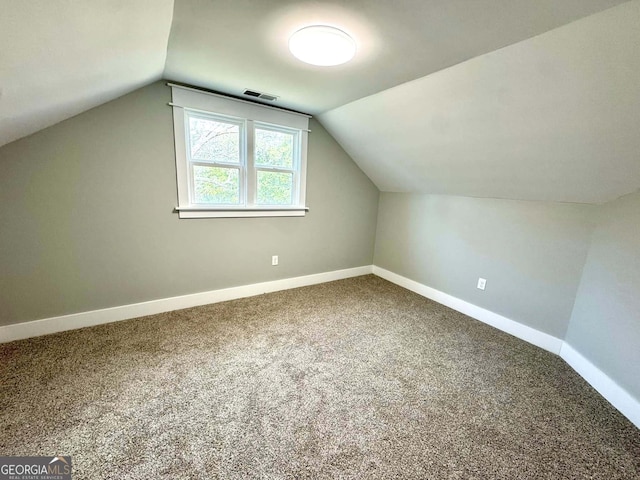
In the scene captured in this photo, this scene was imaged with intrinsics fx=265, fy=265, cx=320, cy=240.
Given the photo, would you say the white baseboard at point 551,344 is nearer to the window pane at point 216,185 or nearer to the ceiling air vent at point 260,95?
the window pane at point 216,185

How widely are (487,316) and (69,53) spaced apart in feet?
12.1

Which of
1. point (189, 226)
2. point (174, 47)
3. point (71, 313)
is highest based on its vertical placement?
point (174, 47)

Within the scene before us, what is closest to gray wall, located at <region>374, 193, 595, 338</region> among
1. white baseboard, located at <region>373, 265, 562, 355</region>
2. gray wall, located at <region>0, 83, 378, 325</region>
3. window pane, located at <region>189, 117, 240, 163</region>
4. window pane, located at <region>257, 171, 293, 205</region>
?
white baseboard, located at <region>373, 265, 562, 355</region>

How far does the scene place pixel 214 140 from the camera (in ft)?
8.97

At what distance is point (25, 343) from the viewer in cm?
207

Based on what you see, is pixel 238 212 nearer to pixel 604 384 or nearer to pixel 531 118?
pixel 531 118

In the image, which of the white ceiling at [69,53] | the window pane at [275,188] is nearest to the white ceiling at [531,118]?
the window pane at [275,188]

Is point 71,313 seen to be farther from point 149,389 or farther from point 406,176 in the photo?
point 406,176

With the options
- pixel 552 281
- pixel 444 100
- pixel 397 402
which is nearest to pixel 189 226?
pixel 397 402

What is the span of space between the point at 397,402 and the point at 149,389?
156 cm

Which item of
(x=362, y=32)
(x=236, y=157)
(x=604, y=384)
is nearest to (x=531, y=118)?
(x=362, y=32)

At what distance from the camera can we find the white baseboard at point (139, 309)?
213 cm

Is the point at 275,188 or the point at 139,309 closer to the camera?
the point at 139,309

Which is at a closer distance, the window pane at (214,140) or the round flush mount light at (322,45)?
the round flush mount light at (322,45)
